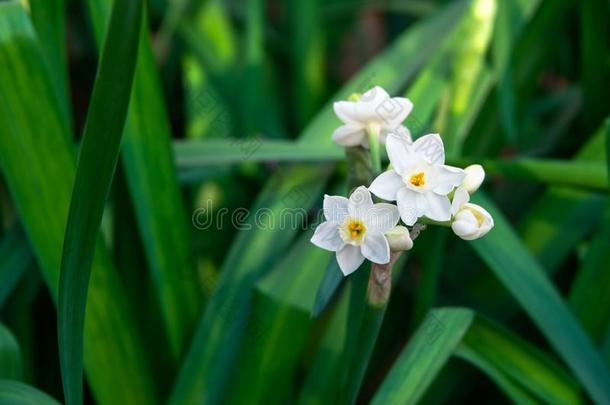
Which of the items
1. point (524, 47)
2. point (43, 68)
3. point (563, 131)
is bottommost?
point (563, 131)

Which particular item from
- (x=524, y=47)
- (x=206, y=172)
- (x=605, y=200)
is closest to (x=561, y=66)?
(x=524, y=47)

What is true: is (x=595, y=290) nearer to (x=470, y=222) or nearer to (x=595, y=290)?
(x=595, y=290)

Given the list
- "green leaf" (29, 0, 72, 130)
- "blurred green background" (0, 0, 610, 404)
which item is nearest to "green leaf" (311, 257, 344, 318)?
"blurred green background" (0, 0, 610, 404)

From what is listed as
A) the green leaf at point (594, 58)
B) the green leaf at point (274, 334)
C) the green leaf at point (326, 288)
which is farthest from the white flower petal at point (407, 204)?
the green leaf at point (594, 58)

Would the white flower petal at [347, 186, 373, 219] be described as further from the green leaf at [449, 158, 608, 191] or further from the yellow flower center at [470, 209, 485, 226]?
the green leaf at [449, 158, 608, 191]

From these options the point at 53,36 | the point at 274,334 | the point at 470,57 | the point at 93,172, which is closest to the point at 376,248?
the point at 93,172

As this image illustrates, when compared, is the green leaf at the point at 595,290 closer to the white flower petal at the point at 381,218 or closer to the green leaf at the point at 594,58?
the green leaf at the point at 594,58

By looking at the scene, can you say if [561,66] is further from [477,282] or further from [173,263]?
[173,263]
